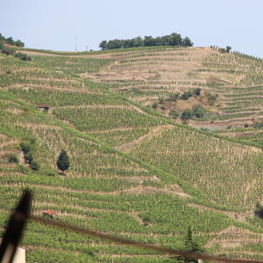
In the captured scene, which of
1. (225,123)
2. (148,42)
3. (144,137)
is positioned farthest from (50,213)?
(148,42)

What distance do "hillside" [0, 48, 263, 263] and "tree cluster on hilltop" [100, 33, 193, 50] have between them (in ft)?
83.8

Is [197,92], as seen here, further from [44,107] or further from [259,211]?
[259,211]

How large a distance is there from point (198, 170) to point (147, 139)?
9345 mm

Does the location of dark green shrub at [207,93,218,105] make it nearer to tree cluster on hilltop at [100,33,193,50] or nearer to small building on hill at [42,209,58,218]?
tree cluster on hilltop at [100,33,193,50]

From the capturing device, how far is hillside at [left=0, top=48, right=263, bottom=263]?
84.2 meters

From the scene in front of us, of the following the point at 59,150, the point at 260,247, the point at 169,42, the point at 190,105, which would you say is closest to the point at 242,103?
the point at 190,105

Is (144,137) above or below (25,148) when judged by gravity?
above

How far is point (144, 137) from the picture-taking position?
11669 centimetres

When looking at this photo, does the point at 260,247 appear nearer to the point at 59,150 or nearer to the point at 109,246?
the point at 109,246

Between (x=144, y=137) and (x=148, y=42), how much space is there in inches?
2726

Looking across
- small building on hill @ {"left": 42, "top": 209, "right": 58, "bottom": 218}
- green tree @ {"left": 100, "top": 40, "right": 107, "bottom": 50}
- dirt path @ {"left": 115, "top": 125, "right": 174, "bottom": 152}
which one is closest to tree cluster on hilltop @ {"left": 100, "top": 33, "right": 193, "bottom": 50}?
green tree @ {"left": 100, "top": 40, "right": 107, "bottom": 50}

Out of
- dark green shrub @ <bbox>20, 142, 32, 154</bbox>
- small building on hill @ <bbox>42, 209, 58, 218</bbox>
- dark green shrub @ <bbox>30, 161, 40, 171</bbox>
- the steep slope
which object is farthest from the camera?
the steep slope

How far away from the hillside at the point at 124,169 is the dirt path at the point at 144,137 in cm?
11

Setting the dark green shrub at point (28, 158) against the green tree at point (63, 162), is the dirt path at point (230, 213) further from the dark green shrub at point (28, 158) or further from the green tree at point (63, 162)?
the dark green shrub at point (28, 158)
